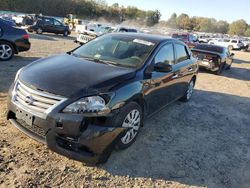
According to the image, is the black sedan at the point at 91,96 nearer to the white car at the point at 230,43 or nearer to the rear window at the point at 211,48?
the rear window at the point at 211,48

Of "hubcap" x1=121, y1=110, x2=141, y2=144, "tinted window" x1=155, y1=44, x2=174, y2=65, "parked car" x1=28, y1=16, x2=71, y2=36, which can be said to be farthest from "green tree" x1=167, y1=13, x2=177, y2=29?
"hubcap" x1=121, y1=110, x2=141, y2=144

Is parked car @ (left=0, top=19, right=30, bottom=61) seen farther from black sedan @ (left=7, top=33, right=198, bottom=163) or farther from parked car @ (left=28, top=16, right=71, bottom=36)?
parked car @ (left=28, top=16, right=71, bottom=36)

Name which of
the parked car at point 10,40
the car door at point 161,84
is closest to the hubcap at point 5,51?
the parked car at point 10,40

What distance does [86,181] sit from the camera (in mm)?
3400

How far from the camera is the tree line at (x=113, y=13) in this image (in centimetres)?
5862

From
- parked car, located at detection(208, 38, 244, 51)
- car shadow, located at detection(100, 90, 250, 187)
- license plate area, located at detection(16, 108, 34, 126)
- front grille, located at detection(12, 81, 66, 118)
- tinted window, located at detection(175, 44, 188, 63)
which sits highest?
tinted window, located at detection(175, 44, 188, 63)

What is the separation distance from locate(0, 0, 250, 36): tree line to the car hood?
56.7 m

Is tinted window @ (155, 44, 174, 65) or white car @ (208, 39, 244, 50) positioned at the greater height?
tinted window @ (155, 44, 174, 65)

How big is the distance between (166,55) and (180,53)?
957 millimetres

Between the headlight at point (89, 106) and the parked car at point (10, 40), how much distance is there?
7.06 metres

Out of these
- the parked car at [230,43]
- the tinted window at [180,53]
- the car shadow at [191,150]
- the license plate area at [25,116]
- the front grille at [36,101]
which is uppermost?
the tinted window at [180,53]

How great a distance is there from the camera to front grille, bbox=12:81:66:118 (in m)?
3.44

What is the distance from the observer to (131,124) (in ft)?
13.8

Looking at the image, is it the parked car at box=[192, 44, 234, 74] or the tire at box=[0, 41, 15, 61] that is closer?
the tire at box=[0, 41, 15, 61]
